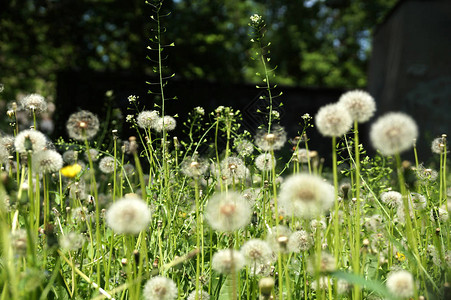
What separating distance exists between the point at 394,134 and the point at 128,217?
0.68 meters

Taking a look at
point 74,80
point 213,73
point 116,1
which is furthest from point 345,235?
point 116,1

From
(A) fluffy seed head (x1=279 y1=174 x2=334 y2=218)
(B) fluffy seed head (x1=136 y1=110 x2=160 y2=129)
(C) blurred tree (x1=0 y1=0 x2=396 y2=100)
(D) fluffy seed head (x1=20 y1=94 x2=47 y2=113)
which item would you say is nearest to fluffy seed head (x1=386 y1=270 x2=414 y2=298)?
(A) fluffy seed head (x1=279 y1=174 x2=334 y2=218)

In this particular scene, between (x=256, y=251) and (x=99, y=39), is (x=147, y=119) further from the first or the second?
(x=99, y=39)

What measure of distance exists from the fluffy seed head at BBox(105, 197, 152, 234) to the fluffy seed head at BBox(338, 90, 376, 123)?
61 cm

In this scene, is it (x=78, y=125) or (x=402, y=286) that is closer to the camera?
(x=402, y=286)

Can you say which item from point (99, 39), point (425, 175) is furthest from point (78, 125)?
point (99, 39)

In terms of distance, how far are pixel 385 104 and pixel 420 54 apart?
1022mm

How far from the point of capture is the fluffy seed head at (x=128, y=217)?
1.11m

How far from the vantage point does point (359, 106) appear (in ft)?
4.17

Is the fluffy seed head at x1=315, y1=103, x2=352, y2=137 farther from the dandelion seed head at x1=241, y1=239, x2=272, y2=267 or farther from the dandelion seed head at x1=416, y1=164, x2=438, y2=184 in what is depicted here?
the dandelion seed head at x1=416, y1=164, x2=438, y2=184

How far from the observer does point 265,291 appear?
3.57ft

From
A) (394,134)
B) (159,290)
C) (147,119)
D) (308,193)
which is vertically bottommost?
(159,290)

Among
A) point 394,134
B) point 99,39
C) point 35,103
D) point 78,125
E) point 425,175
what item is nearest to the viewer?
point 394,134

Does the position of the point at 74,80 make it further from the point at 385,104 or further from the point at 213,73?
the point at 385,104
